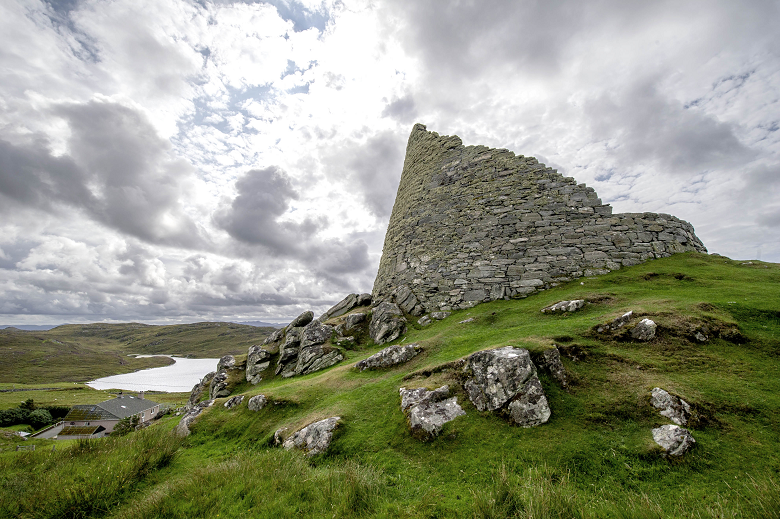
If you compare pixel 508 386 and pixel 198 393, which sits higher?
pixel 508 386

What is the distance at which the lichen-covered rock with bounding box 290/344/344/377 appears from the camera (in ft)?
53.3

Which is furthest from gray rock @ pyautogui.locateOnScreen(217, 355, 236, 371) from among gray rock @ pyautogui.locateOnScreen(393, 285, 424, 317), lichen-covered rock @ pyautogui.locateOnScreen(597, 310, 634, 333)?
lichen-covered rock @ pyautogui.locateOnScreen(597, 310, 634, 333)

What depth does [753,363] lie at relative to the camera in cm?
768

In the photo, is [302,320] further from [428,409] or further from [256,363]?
[428,409]

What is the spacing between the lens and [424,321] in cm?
1736

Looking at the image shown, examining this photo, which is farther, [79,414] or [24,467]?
[79,414]

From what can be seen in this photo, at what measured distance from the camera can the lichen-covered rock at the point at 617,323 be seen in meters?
9.91

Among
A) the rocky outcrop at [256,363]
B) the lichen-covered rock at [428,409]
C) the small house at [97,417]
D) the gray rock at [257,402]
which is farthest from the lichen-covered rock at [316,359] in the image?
the small house at [97,417]

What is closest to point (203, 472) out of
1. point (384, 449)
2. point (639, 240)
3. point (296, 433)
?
point (296, 433)

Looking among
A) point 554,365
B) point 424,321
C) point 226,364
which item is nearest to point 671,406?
point 554,365

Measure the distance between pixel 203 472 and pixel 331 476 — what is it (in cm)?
290

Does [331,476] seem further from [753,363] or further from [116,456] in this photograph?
[753,363]

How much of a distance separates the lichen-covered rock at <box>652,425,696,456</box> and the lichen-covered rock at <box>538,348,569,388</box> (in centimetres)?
198

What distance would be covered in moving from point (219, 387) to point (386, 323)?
9943mm
